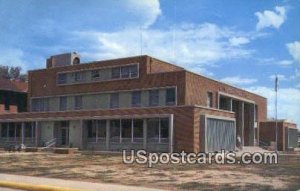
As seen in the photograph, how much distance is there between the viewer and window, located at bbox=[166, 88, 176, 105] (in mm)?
48344

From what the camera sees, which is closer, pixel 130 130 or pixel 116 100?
pixel 130 130

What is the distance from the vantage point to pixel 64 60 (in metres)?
62.1

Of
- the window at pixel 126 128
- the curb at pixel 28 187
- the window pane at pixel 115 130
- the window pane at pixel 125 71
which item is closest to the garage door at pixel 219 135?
the window at pixel 126 128

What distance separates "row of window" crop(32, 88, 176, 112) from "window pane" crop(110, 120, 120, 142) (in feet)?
11.9

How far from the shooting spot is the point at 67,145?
53.1 metres

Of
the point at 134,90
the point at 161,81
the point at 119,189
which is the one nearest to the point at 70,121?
the point at 134,90

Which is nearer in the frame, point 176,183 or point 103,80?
point 176,183

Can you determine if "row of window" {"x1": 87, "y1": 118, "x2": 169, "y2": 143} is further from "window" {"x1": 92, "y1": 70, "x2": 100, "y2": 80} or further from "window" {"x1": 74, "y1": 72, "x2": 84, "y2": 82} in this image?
"window" {"x1": 74, "y1": 72, "x2": 84, "y2": 82}

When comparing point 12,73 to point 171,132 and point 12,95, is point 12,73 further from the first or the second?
point 171,132

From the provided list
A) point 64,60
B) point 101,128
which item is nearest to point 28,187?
point 101,128

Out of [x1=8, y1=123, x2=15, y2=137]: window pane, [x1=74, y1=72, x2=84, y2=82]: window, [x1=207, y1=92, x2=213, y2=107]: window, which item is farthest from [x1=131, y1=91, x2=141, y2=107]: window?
[x1=8, y1=123, x2=15, y2=137]: window pane

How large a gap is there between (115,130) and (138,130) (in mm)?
2938

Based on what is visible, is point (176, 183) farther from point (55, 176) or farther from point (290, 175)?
point (290, 175)

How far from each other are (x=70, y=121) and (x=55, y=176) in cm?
3123
